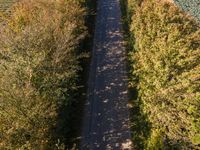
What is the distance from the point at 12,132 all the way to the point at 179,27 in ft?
63.5

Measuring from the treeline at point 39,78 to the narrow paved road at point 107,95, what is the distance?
252 cm

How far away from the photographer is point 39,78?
112 feet

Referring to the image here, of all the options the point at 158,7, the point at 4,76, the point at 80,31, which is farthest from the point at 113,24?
the point at 4,76

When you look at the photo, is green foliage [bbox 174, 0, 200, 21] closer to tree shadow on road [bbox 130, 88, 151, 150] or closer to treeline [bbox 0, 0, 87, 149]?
treeline [bbox 0, 0, 87, 149]

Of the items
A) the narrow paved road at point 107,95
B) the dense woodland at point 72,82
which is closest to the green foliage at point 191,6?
the narrow paved road at point 107,95

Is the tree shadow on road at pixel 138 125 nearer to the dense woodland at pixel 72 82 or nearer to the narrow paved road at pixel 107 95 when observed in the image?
the dense woodland at pixel 72 82

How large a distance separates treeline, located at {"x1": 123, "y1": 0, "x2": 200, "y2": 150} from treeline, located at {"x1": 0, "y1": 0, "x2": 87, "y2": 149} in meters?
7.76

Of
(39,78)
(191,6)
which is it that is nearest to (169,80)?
(39,78)

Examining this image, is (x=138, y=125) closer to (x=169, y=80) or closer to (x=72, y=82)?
(x=169, y=80)

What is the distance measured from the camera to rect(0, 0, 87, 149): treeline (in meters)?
28.5

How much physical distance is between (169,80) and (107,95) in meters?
12.7

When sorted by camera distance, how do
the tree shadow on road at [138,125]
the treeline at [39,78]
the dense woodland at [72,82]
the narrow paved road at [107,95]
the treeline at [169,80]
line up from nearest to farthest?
the treeline at [169,80] < the dense woodland at [72,82] < the treeline at [39,78] < the tree shadow on road at [138,125] < the narrow paved road at [107,95]

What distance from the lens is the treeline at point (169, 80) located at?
27062mm

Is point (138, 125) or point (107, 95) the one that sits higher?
point (107, 95)
